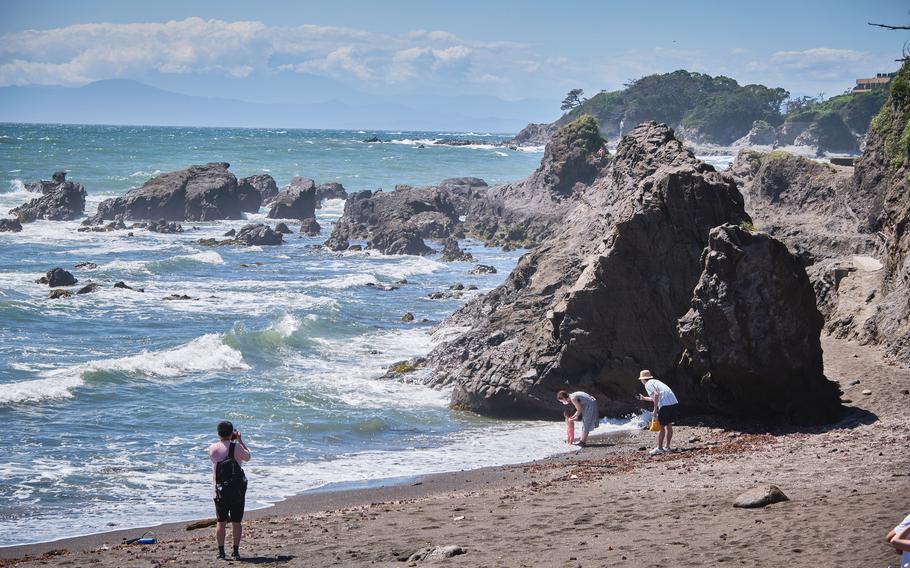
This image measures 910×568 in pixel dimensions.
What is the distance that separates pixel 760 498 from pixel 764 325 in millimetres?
6248

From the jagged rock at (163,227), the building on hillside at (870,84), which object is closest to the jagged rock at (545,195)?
the jagged rock at (163,227)

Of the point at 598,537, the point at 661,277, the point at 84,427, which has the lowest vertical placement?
the point at 84,427

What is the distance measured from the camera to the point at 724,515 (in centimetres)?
1127


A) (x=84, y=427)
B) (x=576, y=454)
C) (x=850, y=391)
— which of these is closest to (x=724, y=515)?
(x=576, y=454)

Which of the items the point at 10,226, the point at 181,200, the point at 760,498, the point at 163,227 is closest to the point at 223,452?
the point at 760,498

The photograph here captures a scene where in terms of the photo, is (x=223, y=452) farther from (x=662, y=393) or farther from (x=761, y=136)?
(x=761, y=136)

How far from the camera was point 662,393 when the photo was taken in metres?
16.4

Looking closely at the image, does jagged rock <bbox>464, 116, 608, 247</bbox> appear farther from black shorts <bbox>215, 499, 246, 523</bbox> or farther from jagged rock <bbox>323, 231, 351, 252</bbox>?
black shorts <bbox>215, 499, 246, 523</bbox>

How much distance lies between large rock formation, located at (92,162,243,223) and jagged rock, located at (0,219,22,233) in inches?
269

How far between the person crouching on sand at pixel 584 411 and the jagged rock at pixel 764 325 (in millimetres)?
2342

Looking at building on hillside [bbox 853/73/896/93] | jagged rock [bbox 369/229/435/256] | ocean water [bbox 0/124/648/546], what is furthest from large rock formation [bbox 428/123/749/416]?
building on hillside [bbox 853/73/896/93]

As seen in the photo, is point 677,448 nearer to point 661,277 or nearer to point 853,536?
point 661,277

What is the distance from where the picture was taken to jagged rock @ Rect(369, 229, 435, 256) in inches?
2128

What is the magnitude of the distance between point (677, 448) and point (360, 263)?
34.9m
